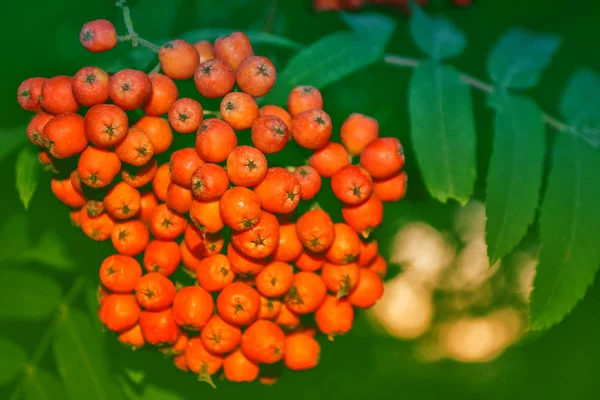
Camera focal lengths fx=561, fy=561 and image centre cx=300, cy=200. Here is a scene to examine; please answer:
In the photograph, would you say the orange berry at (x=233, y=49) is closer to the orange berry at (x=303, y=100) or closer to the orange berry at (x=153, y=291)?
the orange berry at (x=303, y=100)

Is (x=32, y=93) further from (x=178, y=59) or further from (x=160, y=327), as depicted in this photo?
(x=160, y=327)

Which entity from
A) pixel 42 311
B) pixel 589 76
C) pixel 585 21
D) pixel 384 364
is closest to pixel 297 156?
pixel 42 311

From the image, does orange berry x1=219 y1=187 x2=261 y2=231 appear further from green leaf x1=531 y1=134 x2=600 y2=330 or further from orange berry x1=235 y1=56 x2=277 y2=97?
green leaf x1=531 y1=134 x2=600 y2=330

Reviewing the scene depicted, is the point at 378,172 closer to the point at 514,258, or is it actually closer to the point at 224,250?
the point at 224,250

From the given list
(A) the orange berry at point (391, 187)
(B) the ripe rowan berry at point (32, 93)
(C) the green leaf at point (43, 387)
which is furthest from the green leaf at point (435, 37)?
(C) the green leaf at point (43, 387)

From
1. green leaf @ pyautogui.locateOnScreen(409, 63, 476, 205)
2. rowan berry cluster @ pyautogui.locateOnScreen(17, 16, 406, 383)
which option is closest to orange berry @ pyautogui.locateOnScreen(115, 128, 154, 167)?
rowan berry cluster @ pyautogui.locateOnScreen(17, 16, 406, 383)

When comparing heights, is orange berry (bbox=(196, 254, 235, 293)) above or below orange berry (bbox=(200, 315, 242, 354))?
above
